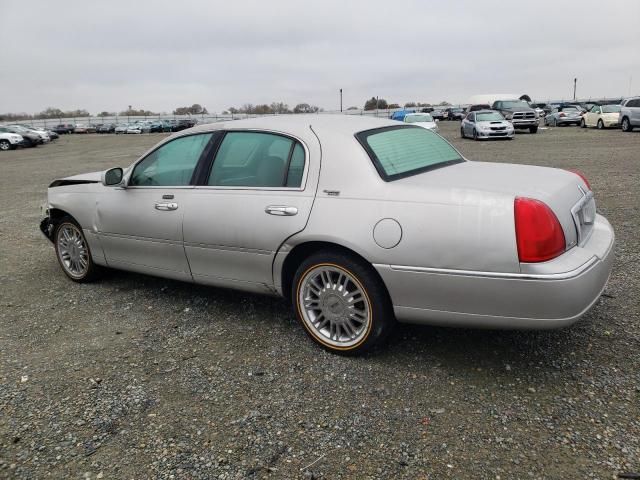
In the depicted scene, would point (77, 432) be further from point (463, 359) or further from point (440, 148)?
point (440, 148)

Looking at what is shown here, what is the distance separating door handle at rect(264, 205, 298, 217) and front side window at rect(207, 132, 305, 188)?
0.17 m

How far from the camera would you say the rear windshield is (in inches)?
131

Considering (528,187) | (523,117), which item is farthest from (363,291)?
(523,117)

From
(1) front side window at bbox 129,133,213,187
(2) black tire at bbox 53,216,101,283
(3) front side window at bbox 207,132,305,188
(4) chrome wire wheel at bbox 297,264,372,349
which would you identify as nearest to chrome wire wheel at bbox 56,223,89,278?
(2) black tire at bbox 53,216,101,283

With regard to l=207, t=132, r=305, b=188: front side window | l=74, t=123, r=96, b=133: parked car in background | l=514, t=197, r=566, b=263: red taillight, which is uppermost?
l=74, t=123, r=96, b=133: parked car in background

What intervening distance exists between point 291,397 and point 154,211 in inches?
78.2

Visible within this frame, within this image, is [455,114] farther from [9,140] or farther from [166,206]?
[166,206]

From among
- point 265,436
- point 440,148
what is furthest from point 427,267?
point 440,148

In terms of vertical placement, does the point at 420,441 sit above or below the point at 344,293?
below

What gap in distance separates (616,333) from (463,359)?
113 cm

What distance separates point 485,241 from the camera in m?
2.72

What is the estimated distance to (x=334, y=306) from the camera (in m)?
3.32

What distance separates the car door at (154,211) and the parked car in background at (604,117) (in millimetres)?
27707

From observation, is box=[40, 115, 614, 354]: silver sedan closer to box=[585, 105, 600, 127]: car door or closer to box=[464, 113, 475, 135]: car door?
box=[464, 113, 475, 135]: car door
